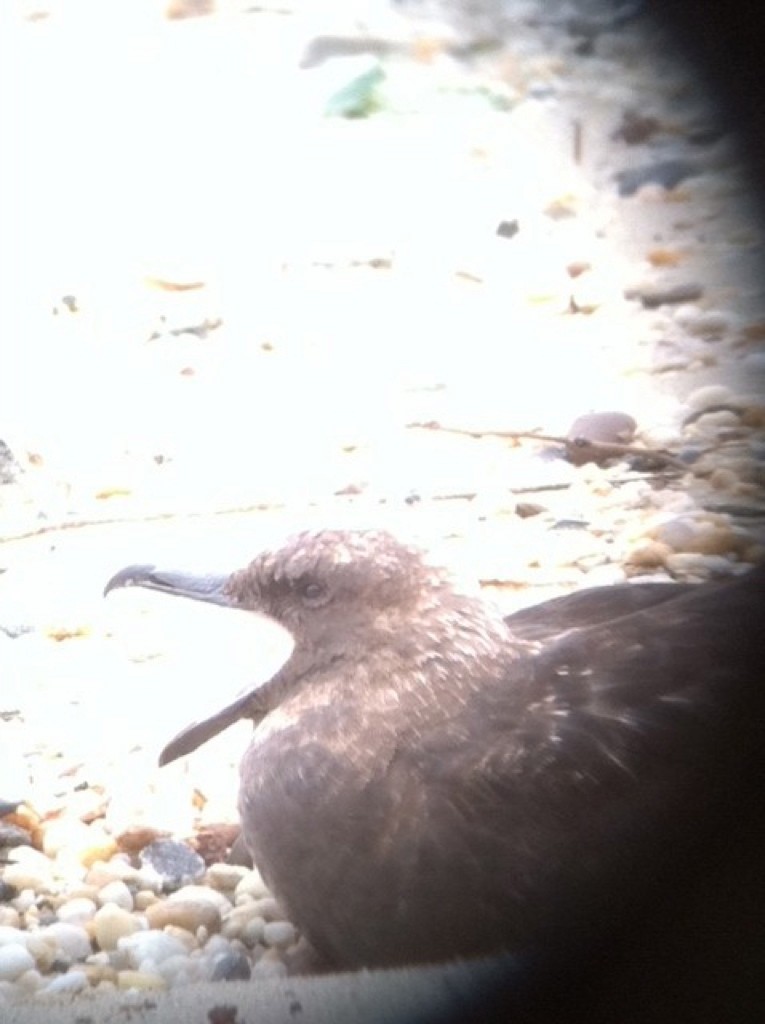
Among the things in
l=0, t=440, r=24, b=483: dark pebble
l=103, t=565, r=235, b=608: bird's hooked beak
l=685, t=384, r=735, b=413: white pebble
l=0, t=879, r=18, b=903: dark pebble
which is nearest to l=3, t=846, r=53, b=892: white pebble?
l=0, t=879, r=18, b=903: dark pebble

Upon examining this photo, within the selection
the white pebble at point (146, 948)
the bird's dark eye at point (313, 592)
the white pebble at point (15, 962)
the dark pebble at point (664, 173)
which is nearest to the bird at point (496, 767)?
the bird's dark eye at point (313, 592)

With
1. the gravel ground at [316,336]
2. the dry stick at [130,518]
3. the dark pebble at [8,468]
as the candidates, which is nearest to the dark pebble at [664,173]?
the gravel ground at [316,336]

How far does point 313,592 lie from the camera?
152 cm

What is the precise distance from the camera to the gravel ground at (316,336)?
1580mm

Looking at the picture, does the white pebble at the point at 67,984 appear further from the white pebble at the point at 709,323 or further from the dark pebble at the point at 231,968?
the white pebble at the point at 709,323

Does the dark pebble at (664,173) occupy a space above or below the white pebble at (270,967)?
above

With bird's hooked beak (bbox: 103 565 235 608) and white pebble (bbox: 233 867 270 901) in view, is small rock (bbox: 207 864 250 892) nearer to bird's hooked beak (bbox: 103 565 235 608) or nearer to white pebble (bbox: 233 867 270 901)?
white pebble (bbox: 233 867 270 901)

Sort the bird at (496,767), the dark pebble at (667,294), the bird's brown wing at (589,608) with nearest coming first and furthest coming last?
the bird at (496,767)
the bird's brown wing at (589,608)
the dark pebble at (667,294)

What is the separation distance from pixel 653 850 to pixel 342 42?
84 centimetres

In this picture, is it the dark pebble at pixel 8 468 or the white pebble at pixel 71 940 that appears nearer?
the white pebble at pixel 71 940

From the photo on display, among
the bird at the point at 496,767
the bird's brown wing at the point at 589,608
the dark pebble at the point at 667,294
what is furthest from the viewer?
the dark pebble at the point at 667,294

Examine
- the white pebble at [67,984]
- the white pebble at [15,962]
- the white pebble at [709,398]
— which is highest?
the white pebble at [709,398]

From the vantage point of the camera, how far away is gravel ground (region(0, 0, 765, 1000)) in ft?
5.18

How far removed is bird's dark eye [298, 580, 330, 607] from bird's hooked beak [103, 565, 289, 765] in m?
0.05
